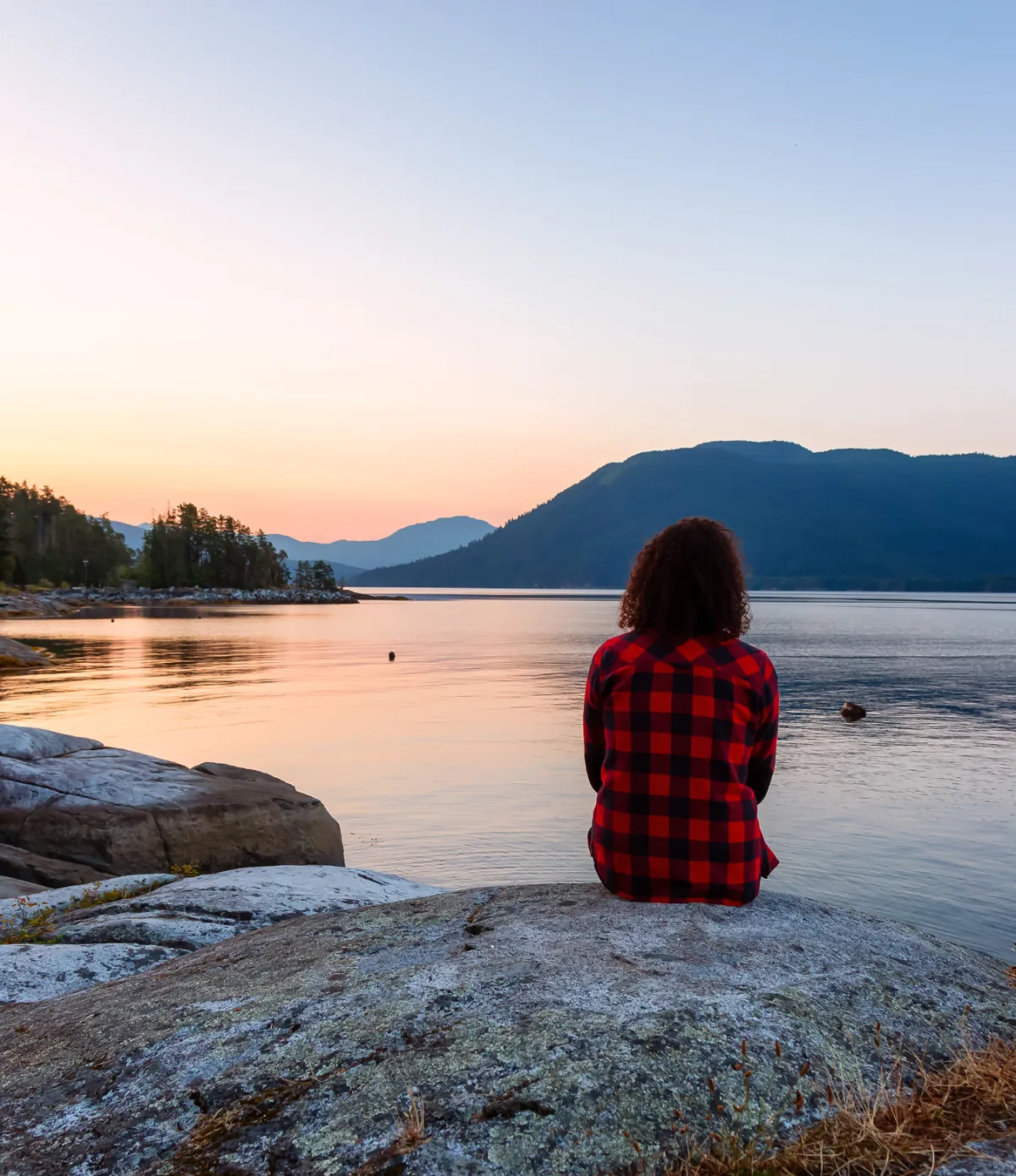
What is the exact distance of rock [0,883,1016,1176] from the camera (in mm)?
2988

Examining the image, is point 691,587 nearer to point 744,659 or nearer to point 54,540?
point 744,659

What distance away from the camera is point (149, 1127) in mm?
3133

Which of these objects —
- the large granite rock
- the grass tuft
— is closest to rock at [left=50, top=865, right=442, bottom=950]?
the large granite rock

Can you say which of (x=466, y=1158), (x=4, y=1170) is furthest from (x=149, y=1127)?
(x=466, y=1158)

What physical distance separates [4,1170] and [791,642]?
6908cm

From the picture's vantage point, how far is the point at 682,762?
448 cm

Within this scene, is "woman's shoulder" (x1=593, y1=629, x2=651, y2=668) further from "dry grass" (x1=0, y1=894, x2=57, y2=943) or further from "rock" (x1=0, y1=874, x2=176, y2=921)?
"rock" (x1=0, y1=874, x2=176, y2=921)

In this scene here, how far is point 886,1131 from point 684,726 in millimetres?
1925

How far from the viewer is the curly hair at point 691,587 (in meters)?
4.59

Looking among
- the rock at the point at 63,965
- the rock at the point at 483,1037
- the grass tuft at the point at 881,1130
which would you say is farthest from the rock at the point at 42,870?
the grass tuft at the point at 881,1130

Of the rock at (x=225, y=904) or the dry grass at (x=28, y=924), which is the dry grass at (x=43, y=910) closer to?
the dry grass at (x=28, y=924)

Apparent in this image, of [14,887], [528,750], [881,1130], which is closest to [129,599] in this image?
[528,750]

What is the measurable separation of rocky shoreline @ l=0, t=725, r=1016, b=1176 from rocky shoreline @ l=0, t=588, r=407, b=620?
10836cm

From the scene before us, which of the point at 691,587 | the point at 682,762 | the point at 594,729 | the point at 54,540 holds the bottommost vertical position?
the point at 682,762
